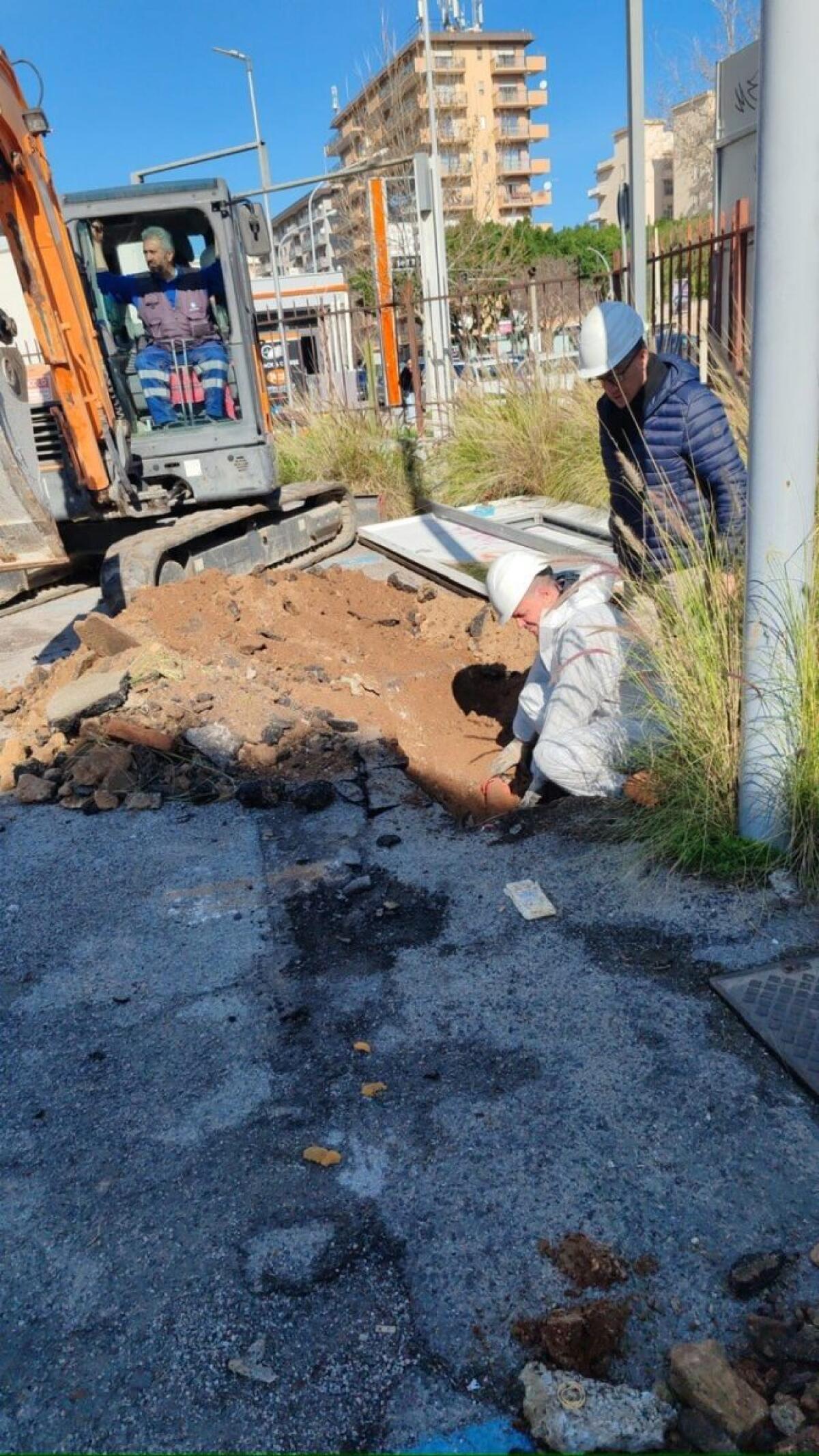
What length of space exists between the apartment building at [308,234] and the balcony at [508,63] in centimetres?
2327

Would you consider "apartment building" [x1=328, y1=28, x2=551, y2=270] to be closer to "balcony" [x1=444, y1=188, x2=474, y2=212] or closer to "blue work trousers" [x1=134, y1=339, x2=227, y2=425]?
"balcony" [x1=444, y1=188, x2=474, y2=212]

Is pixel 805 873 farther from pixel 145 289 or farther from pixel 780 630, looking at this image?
pixel 145 289

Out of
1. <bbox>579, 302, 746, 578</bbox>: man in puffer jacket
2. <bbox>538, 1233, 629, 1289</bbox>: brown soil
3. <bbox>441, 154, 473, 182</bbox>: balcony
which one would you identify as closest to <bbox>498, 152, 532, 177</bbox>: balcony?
<bbox>441, 154, 473, 182</bbox>: balcony

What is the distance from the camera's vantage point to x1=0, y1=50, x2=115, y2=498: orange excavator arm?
6629mm

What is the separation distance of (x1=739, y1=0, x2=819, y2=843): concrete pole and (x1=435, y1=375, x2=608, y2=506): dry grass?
24.2 feet

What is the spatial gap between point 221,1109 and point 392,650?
4.68 meters

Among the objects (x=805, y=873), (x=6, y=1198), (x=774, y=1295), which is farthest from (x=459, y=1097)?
(x=805, y=873)

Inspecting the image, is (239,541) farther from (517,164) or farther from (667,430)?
(517,164)

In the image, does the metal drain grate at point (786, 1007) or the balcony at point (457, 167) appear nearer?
the metal drain grate at point (786, 1007)

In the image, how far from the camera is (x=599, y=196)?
8069 centimetres

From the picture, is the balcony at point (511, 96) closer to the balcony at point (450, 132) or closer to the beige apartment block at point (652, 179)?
the beige apartment block at point (652, 179)

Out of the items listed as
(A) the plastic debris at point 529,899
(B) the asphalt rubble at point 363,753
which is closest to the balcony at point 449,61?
(B) the asphalt rubble at point 363,753

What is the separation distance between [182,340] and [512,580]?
17.9ft

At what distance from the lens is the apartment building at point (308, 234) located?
115 feet
